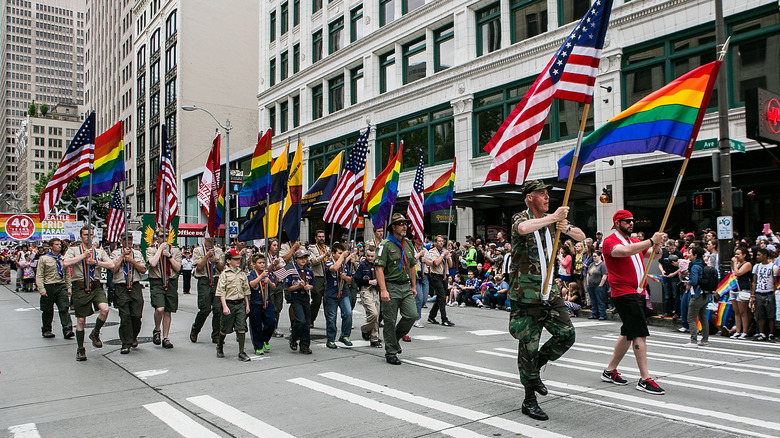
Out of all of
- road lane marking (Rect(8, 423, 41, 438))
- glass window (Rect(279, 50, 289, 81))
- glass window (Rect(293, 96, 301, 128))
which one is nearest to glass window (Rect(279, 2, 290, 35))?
glass window (Rect(279, 50, 289, 81))

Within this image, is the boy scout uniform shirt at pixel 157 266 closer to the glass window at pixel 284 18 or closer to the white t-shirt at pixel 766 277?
the white t-shirt at pixel 766 277

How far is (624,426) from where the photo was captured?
5.09 m

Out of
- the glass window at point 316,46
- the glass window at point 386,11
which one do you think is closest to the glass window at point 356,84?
the glass window at point 386,11

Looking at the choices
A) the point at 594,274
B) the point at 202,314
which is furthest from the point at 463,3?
the point at 202,314

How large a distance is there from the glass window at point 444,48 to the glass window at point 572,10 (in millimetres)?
5868

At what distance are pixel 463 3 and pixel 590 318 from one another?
15645 mm

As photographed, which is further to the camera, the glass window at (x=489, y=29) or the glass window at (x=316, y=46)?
the glass window at (x=316, y=46)

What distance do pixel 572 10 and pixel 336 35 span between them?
16.4 metres

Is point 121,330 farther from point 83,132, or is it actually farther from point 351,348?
point 83,132

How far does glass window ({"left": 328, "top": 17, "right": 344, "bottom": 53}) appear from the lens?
1316 inches

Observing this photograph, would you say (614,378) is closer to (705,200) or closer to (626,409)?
(626,409)

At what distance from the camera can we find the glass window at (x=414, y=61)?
27.9 meters

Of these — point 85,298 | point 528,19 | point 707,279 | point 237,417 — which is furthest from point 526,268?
point 528,19

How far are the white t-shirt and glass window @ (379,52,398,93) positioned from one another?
69.0 feet
